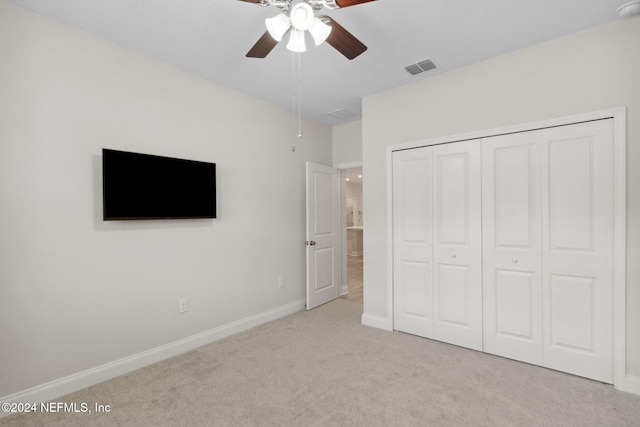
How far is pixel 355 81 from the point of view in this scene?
3.18 meters

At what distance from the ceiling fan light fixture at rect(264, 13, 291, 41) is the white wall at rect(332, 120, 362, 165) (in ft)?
9.20

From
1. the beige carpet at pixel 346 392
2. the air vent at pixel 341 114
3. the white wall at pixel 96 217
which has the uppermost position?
the air vent at pixel 341 114

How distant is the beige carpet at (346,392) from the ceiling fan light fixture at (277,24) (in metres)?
2.40

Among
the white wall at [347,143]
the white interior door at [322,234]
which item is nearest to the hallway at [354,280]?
the white interior door at [322,234]

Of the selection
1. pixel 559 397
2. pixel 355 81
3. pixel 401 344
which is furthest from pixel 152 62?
pixel 559 397

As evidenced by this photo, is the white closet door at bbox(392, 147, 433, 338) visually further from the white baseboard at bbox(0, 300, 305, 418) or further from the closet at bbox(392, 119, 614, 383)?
the white baseboard at bbox(0, 300, 305, 418)

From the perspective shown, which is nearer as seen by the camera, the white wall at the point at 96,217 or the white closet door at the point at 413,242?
the white wall at the point at 96,217

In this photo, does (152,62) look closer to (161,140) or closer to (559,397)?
(161,140)

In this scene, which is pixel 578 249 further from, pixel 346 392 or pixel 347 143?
pixel 347 143

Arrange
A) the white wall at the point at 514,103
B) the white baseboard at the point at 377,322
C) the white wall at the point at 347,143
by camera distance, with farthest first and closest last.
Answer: the white wall at the point at 347,143 → the white baseboard at the point at 377,322 → the white wall at the point at 514,103

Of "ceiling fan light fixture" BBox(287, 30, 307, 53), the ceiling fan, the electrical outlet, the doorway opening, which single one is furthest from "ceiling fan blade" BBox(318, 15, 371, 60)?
the doorway opening

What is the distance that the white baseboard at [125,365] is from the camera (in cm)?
208

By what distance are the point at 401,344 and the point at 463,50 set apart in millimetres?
2833

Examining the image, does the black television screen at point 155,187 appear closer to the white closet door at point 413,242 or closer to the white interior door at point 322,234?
the white interior door at point 322,234
